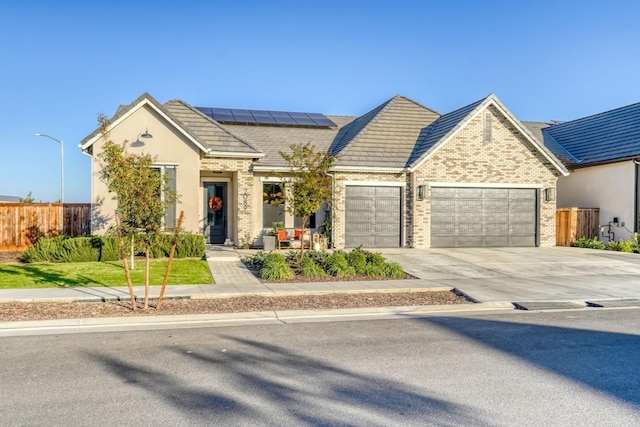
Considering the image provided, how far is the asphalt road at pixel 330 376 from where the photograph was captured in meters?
4.94

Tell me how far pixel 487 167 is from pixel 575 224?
528cm

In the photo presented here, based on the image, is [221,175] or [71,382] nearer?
[71,382]

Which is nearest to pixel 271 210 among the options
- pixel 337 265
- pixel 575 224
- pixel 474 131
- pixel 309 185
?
pixel 309 185

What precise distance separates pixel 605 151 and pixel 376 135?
10.6 meters

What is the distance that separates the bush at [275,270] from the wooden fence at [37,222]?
30.9 ft

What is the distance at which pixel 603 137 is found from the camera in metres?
24.9

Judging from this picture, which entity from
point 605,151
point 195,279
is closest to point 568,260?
point 605,151

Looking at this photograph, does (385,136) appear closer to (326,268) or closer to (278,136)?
(278,136)

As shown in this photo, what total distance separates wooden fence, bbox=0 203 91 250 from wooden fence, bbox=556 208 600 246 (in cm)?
1991

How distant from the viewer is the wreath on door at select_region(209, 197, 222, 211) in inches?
848

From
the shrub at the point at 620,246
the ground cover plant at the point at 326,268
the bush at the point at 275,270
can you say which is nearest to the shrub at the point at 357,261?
the ground cover plant at the point at 326,268

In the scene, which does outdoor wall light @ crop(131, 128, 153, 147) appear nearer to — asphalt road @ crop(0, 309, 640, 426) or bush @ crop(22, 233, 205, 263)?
bush @ crop(22, 233, 205, 263)

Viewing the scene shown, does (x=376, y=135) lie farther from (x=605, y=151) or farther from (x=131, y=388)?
(x=131, y=388)

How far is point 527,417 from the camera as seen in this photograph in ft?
16.0
